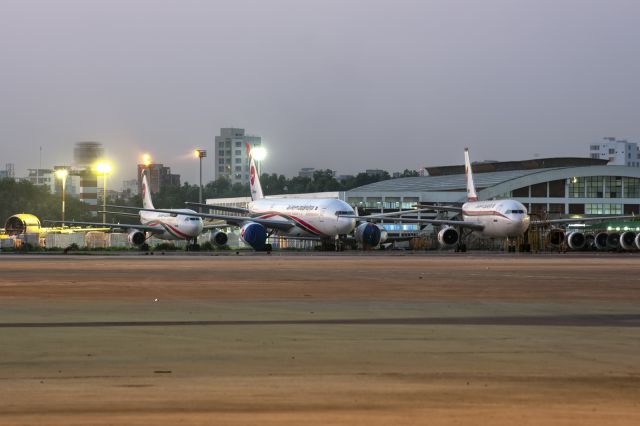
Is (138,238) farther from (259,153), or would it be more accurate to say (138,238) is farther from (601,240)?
(601,240)

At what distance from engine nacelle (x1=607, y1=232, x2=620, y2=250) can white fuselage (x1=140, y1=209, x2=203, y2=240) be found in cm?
3326

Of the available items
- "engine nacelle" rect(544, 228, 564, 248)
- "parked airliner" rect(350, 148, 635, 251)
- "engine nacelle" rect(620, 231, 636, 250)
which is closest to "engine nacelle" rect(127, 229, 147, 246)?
"parked airliner" rect(350, 148, 635, 251)

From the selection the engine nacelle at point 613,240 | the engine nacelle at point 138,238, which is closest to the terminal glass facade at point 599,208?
the engine nacelle at point 613,240

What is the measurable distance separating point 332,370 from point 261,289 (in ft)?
54.1

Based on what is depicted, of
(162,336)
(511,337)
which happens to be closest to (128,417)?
(162,336)

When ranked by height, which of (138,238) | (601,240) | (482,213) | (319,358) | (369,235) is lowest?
(319,358)

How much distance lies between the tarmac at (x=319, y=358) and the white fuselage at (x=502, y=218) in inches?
2082

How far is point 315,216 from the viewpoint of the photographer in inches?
3140

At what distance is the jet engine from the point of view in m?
79.2

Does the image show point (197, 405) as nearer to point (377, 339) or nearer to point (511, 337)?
point (377, 339)

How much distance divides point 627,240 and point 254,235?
2802cm

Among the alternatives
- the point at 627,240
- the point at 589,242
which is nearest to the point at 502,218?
the point at 627,240

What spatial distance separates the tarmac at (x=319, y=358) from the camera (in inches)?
354

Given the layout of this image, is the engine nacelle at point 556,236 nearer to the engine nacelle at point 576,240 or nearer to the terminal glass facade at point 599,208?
the engine nacelle at point 576,240
